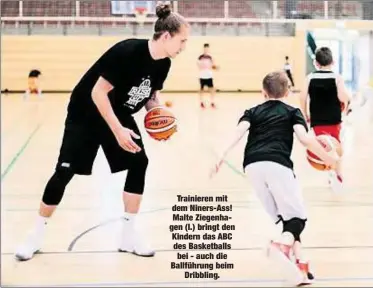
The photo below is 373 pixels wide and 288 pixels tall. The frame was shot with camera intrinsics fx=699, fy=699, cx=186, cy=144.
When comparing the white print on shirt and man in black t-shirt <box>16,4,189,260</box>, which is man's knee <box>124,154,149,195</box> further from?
the white print on shirt

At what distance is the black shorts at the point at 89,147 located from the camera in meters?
2.57

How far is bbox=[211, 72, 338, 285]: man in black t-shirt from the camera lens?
246 centimetres

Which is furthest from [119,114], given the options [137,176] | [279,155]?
[279,155]

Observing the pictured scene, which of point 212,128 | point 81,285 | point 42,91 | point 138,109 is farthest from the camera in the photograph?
point 42,91

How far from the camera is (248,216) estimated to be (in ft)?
9.20

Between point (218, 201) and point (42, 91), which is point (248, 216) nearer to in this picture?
point (218, 201)

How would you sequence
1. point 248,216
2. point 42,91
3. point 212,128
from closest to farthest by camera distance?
1. point 248,216
2. point 212,128
3. point 42,91

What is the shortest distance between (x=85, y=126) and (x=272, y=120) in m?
0.69

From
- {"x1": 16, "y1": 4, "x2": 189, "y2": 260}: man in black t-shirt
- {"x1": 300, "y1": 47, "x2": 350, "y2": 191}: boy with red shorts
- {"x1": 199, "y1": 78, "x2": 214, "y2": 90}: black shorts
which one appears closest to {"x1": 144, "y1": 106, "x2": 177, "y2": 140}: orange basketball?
{"x1": 16, "y1": 4, "x2": 189, "y2": 260}: man in black t-shirt

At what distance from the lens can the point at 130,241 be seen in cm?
272

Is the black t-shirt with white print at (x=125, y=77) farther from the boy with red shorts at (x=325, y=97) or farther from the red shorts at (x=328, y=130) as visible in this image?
the red shorts at (x=328, y=130)

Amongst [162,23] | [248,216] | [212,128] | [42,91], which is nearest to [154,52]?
[162,23]

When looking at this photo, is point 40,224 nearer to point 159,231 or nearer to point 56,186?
point 56,186

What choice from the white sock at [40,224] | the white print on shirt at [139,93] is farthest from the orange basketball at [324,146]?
the white sock at [40,224]
